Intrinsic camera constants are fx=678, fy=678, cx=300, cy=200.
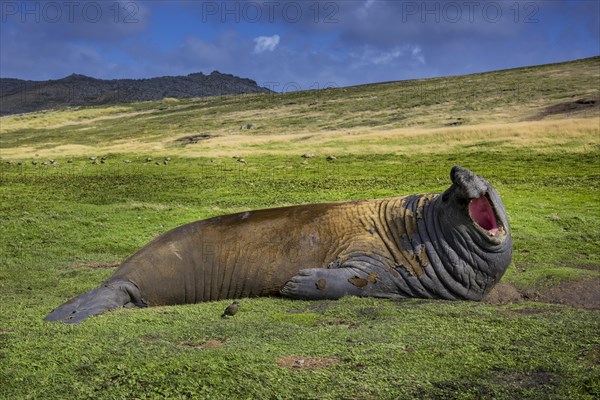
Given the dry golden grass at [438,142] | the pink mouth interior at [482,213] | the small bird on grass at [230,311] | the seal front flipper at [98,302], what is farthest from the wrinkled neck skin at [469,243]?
the dry golden grass at [438,142]

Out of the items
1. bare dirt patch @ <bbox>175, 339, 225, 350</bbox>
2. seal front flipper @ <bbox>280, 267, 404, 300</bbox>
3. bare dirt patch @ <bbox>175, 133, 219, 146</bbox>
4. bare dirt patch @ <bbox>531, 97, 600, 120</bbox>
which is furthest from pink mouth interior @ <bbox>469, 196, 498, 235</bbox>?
bare dirt patch @ <bbox>175, 133, 219, 146</bbox>

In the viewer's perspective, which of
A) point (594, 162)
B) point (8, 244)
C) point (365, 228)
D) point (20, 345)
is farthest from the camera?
point (594, 162)

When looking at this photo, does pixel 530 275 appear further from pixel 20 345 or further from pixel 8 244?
pixel 8 244

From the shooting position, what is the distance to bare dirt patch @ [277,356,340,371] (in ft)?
22.0

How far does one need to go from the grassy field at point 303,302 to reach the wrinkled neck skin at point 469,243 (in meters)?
0.60

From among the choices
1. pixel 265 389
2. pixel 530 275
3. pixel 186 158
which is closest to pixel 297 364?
pixel 265 389

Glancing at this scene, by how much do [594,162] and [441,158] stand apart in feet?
30.1

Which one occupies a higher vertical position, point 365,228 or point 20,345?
point 365,228

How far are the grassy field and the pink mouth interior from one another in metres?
1.29

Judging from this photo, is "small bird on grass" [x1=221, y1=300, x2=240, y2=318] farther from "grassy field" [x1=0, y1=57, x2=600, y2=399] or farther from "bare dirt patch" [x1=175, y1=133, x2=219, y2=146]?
"bare dirt patch" [x1=175, y1=133, x2=219, y2=146]

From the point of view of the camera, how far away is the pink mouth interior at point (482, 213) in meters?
11.2

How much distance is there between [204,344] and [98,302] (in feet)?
10.5

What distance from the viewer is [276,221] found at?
11.8 metres

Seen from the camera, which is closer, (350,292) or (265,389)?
(265,389)
